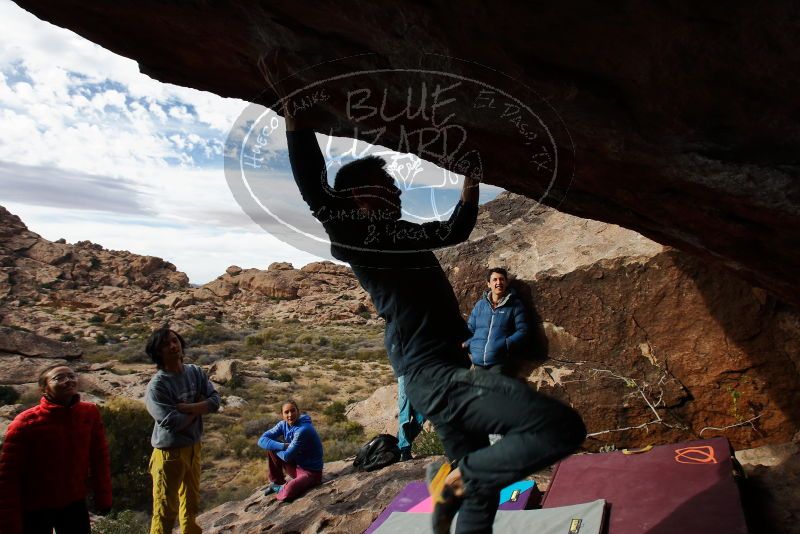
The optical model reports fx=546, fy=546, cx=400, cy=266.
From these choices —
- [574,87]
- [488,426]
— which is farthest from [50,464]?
[574,87]

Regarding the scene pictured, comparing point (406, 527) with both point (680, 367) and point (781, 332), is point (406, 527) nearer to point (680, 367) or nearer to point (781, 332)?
point (680, 367)

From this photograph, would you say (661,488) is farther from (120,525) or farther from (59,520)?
(120,525)

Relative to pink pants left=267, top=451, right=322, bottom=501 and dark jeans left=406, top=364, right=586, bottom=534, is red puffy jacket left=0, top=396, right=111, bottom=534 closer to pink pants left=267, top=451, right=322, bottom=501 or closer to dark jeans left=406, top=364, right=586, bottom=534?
pink pants left=267, top=451, right=322, bottom=501

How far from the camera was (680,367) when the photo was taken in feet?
17.2

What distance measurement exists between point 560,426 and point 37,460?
383 cm

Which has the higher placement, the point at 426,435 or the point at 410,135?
the point at 410,135

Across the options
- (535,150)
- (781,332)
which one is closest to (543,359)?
(781,332)

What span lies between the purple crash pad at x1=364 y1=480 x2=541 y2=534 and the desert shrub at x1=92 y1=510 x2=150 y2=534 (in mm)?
4472

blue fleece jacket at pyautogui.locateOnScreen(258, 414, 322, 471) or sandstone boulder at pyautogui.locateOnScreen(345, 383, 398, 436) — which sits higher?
blue fleece jacket at pyautogui.locateOnScreen(258, 414, 322, 471)

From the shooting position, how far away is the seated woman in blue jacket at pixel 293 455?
6078mm

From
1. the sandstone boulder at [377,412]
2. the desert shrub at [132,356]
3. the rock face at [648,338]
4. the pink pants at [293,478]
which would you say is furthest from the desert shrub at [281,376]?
the rock face at [648,338]

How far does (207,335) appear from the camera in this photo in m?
29.1

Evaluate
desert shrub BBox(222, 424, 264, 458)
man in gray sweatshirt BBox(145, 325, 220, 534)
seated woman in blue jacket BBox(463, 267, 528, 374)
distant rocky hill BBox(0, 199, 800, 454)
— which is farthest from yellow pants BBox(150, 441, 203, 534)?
desert shrub BBox(222, 424, 264, 458)

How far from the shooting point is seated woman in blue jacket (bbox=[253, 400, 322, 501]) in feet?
19.9
